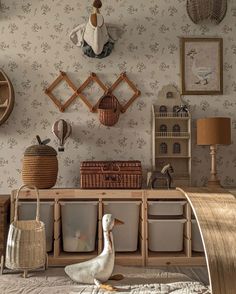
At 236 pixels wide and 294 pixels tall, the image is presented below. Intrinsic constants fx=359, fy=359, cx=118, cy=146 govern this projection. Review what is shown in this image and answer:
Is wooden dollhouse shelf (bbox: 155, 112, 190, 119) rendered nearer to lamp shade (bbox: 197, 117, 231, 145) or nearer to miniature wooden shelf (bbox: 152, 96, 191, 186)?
miniature wooden shelf (bbox: 152, 96, 191, 186)

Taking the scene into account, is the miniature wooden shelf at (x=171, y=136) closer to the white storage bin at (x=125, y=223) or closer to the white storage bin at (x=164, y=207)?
the white storage bin at (x=164, y=207)

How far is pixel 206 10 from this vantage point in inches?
130

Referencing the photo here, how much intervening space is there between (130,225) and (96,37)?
1.65 m

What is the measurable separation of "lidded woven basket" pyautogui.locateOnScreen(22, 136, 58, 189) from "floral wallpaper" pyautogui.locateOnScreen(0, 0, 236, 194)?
0.35 meters

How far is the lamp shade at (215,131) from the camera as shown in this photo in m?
3.06

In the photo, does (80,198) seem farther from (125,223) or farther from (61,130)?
(61,130)

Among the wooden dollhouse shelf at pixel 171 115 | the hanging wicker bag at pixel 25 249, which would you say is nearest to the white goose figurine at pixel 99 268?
the hanging wicker bag at pixel 25 249

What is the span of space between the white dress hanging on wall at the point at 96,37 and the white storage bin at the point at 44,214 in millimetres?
1419

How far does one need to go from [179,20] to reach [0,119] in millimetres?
1940

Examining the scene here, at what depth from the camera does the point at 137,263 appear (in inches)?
116

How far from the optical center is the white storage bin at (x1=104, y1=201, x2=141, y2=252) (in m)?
3.00

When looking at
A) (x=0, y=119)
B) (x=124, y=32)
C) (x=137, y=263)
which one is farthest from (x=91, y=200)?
(x=124, y=32)

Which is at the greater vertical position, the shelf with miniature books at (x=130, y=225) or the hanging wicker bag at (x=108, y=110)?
the hanging wicker bag at (x=108, y=110)

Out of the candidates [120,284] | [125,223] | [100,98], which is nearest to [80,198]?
[125,223]
